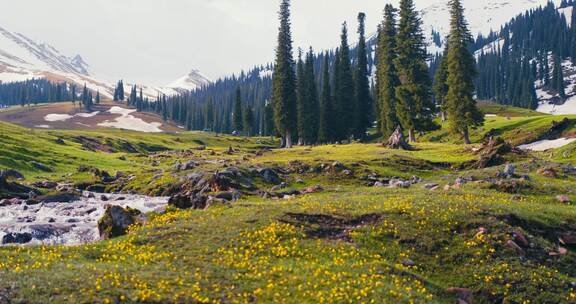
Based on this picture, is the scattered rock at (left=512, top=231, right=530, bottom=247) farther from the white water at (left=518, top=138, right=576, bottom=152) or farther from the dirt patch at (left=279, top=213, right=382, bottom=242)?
the white water at (left=518, top=138, right=576, bottom=152)

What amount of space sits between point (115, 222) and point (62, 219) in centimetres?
1186

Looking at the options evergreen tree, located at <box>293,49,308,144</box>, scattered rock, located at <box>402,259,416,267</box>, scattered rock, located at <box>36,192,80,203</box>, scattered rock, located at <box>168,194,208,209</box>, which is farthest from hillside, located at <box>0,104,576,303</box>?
evergreen tree, located at <box>293,49,308,144</box>

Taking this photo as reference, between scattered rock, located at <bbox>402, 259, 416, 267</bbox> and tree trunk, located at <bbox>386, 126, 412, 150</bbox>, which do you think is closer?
scattered rock, located at <bbox>402, 259, 416, 267</bbox>

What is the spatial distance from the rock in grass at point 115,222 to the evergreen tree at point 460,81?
60323 mm

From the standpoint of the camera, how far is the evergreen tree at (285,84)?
97688 mm

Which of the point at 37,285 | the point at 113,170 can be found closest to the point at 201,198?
the point at 37,285

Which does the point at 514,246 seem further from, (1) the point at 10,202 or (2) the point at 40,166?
(2) the point at 40,166

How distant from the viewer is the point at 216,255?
21078mm

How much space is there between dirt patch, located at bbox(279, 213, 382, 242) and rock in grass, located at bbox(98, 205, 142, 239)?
942 centimetres

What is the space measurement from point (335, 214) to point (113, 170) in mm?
50853

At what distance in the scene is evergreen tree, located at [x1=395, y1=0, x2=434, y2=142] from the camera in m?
77.6

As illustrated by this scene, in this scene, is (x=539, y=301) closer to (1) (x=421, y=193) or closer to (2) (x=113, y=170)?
(1) (x=421, y=193)

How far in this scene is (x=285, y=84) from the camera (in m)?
98.8

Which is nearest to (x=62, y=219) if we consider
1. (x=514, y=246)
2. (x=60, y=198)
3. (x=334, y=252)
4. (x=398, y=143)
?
(x=60, y=198)
